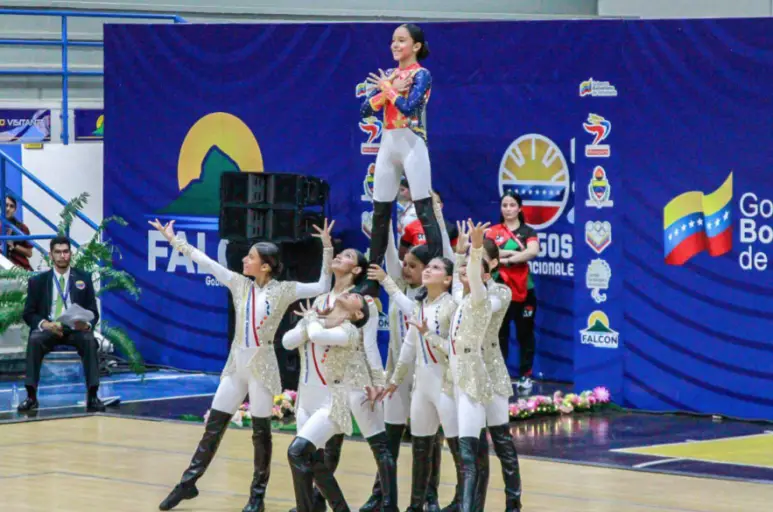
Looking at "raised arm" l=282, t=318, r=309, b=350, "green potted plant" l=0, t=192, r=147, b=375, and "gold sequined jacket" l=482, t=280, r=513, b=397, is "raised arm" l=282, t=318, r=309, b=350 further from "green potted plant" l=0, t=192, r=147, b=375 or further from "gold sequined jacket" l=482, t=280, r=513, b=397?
"green potted plant" l=0, t=192, r=147, b=375

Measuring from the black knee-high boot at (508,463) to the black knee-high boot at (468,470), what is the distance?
1.49 feet

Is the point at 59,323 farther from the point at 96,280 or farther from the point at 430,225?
the point at 430,225

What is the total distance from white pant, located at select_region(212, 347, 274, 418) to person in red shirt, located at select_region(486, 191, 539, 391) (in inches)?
172

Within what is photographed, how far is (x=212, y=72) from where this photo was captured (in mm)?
14969

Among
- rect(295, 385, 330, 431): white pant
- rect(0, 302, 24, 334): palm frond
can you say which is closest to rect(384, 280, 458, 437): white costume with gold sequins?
rect(295, 385, 330, 431): white pant

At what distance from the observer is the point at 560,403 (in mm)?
12391

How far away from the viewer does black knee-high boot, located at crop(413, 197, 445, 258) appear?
9484 mm

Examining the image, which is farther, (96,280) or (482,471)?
(96,280)

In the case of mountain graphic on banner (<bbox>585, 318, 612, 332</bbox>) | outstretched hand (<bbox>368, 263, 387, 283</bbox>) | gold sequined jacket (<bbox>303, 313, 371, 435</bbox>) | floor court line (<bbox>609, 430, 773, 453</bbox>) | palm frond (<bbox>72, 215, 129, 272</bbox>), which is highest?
palm frond (<bbox>72, 215, 129, 272</bbox>)

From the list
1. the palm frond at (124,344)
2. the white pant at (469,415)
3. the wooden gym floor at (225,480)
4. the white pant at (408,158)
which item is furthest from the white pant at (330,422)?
the palm frond at (124,344)

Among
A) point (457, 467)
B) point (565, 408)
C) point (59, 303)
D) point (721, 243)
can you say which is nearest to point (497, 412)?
point (457, 467)

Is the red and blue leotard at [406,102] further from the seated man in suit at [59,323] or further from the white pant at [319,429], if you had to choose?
the seated man in suit at [59,323]

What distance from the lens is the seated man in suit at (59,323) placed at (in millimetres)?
12789

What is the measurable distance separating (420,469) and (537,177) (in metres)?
5.49
